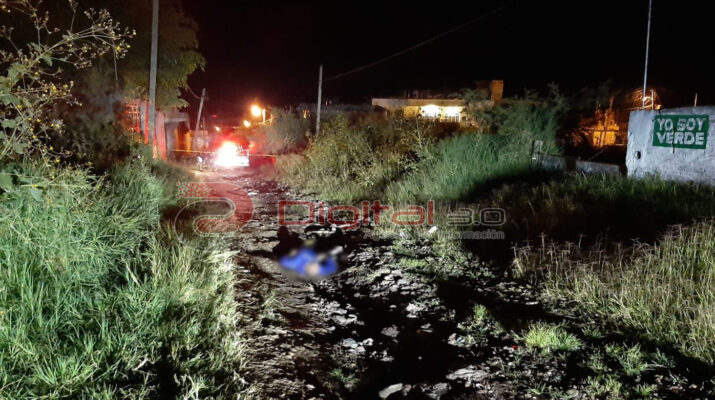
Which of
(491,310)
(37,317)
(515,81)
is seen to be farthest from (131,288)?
(515,81)

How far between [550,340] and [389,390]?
1.55 metres

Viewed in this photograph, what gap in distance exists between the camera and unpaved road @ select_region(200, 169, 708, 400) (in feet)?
11.5

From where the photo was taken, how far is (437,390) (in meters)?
3.54

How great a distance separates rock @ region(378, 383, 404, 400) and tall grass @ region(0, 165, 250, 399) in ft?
3.85

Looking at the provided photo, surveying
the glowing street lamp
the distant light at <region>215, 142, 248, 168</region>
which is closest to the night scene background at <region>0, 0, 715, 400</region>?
the distant light at <region>215, 142, 248, 168</region>

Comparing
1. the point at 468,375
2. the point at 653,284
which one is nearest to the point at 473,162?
the point at 653,284

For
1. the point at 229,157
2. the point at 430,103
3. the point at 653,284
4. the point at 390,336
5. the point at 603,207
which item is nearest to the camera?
the point at 653,284

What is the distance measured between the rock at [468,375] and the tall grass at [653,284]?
153cm

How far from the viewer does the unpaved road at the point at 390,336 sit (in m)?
3.50

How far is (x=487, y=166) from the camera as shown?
389 inches

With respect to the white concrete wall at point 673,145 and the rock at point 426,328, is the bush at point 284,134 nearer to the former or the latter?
the white concrete wall at point 673,145

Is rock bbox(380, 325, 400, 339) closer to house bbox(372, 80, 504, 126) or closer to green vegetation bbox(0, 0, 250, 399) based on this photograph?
green vegetation bbox(0, 0, 250, 399)

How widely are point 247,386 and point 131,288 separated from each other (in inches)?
55.8

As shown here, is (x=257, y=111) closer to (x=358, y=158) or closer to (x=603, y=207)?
(x=358, y=158)
